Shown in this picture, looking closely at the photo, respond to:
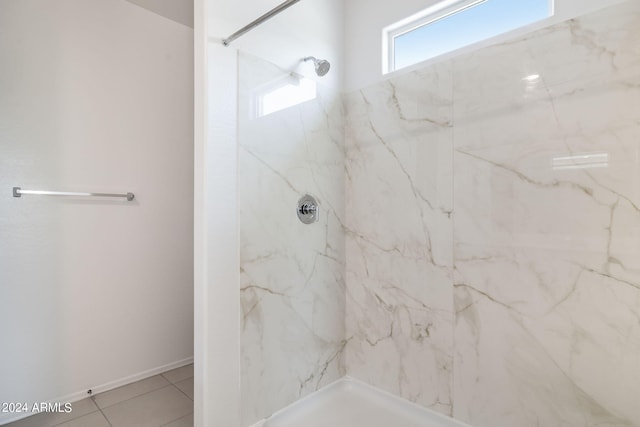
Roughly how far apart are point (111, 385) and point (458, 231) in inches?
87.2

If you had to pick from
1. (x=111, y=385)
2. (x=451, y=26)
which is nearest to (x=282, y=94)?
(x=451, y=26)

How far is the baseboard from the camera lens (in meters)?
1.74

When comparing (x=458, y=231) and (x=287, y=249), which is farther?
(x=287, y=249)

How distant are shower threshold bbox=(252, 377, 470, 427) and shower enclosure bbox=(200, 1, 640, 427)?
0.16 ft

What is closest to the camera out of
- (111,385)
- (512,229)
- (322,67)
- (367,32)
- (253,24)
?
(253,24)

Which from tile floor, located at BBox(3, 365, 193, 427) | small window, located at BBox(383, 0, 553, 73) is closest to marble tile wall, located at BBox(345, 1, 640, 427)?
small window, located at BBox(383, 0, 553, 73)

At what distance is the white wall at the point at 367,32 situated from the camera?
1.79 meters

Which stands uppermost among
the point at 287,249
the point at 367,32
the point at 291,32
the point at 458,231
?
the point at 367,32

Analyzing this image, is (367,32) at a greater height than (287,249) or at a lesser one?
greater

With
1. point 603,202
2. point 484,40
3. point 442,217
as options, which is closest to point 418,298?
point 442,217

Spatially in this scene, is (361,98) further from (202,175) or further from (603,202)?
(603,202)

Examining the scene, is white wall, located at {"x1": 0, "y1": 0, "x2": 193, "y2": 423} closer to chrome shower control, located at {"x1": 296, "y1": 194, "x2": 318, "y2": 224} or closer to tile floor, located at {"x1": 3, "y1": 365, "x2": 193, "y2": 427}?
tile floor, located at {"x1": 3, "y1": 365, "x2": 193, "y2": 427}

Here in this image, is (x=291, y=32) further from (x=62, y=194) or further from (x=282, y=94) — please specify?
(x=62, y=194)

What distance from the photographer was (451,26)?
5.49 ft
